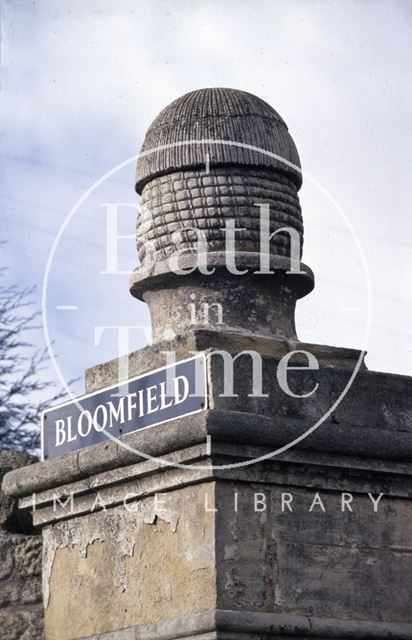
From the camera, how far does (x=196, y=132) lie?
7.14 m

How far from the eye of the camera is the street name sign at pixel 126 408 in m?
6.53

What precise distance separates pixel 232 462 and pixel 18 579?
156 centimetres

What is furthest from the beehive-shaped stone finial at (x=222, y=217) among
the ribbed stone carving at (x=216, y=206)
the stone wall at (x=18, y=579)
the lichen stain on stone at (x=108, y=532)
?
the stone wall at (x=18, y=579)

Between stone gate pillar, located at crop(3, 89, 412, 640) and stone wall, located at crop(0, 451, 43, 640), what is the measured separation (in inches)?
4.7

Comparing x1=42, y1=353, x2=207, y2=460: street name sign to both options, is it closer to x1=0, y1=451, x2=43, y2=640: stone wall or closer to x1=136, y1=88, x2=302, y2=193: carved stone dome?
x1=0, y1=451, x2=43, y2=640: stone wall

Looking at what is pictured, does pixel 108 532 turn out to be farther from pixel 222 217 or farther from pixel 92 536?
pixel 222 217

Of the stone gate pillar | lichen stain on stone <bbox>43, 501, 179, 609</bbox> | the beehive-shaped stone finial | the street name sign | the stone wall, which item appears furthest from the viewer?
the stone wall

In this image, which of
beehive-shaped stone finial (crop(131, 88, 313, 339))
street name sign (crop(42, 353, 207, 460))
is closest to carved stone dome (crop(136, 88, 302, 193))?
beehive-shaped stone finial (crop(131, 88, 313, 339))

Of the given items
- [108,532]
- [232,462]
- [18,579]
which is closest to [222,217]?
[232,462]

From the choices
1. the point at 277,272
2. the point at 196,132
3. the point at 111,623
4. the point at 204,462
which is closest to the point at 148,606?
the point at 111,623

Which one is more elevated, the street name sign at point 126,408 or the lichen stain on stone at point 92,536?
the street name sign at point 126,408

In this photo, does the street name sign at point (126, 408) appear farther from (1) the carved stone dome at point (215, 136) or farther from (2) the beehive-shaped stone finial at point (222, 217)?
(1) the carved stone dome at point (215, 136)

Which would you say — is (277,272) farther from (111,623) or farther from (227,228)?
(111,623)

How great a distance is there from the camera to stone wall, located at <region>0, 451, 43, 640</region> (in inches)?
287
